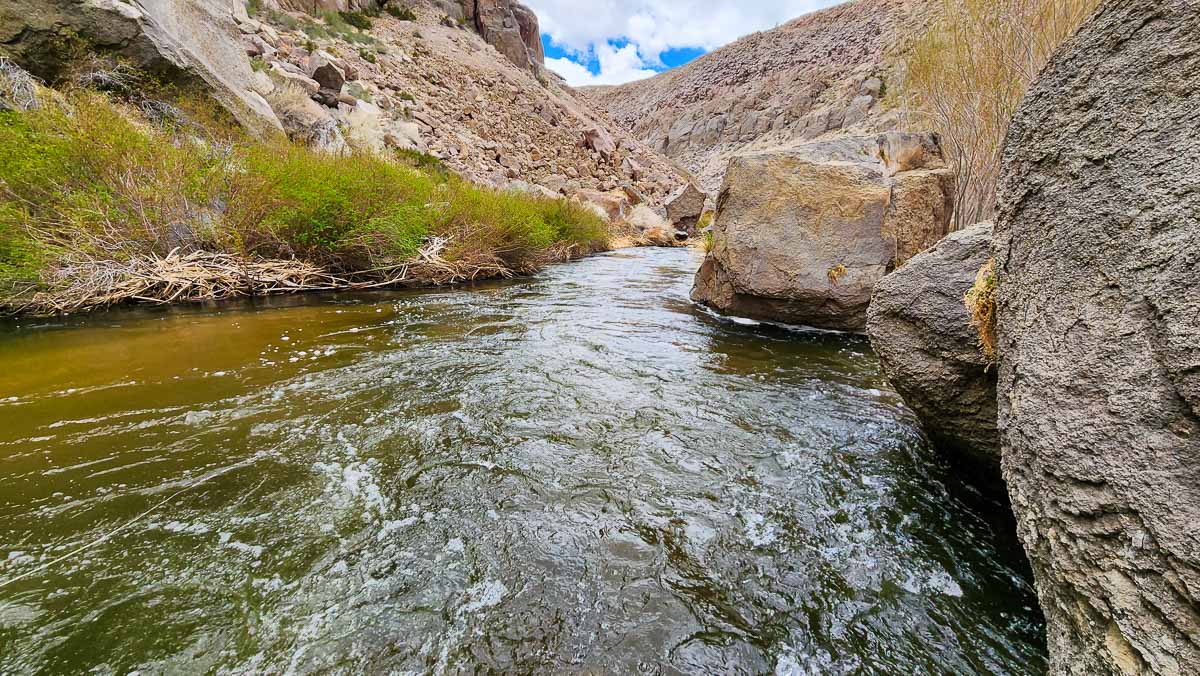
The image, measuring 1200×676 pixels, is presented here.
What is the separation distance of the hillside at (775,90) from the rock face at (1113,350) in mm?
38672

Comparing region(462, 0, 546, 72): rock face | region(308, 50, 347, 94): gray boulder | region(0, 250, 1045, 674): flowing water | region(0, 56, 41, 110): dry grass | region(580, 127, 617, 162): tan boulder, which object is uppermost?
region(462, 0, 546, 72): rock face

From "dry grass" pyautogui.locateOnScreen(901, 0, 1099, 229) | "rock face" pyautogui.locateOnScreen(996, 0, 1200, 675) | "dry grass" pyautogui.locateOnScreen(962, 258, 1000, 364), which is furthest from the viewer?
"dry grass" pyautogui.locateOnScreen(901, 0, 1099, 229)

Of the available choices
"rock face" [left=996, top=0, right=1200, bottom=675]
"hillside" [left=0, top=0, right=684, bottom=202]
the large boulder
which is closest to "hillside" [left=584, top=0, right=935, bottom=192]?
"hillside" [left=0, top=0, right=684, bottom=202]

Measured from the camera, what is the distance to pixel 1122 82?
1.01 meters

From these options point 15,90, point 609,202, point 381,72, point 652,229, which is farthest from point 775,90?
point 15,90

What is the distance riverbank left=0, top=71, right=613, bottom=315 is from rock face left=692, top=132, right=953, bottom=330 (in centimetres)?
469

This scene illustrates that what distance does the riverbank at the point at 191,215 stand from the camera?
4.21 m

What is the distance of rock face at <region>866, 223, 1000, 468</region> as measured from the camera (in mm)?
1801

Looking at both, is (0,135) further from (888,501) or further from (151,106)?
(888,501)

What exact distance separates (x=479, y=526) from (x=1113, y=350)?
1728 millimetres

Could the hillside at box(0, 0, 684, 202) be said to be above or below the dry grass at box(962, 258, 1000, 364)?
above

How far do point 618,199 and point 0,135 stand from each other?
18623 mm

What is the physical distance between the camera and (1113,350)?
90cm

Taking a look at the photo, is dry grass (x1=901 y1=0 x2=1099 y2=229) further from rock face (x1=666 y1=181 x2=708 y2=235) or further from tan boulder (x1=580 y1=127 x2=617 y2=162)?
tan boulder (x1=580 y1=127 x2=617 y2=162)
